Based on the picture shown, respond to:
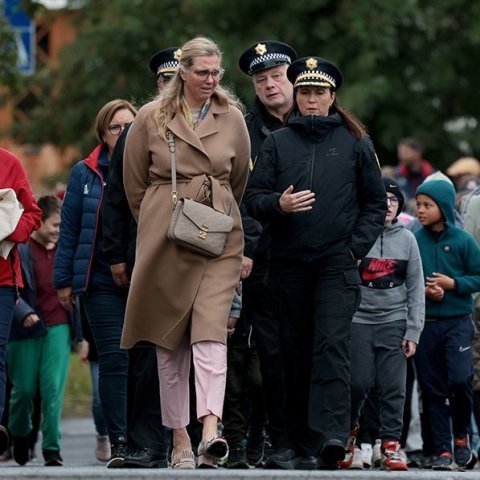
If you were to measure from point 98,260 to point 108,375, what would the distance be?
673 millimetres

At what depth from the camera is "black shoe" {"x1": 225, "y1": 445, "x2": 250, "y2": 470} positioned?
11.9 meters

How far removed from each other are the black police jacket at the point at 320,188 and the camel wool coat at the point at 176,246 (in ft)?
0.97

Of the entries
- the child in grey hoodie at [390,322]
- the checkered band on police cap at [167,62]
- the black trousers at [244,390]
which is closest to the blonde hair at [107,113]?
the checkered band on police cap at [167,62]

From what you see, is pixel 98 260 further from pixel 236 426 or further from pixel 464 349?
pixel 464 349

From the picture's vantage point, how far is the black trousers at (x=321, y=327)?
35.9ft

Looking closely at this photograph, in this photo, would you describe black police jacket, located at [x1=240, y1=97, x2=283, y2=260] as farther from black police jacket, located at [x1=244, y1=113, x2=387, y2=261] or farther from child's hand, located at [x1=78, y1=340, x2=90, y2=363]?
child's hand, located at [x1=78, y1=340, x2=90, y2=363]

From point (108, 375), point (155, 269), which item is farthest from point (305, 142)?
point (108, 375)

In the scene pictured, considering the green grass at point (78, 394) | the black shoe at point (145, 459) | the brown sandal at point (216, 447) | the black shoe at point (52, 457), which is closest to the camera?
the brown sandal at point (216, 447)

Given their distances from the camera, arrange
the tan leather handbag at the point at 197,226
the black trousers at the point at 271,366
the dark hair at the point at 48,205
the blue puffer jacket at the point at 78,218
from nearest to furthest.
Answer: the tan leather handbag at the point at 197,226, the black trousers at the point at 271,366, the blue puffer jacket at the point at 78,218, the dark hair at the point at 48,205

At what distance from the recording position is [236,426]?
40.0ft

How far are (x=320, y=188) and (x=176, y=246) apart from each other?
2.84ft

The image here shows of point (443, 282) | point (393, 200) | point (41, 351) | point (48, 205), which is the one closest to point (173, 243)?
point (393, 200)

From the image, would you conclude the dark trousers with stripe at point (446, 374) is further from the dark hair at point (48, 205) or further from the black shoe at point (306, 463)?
the dark hair at point (48, 205)

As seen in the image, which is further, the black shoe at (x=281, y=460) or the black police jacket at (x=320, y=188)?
the black shoe at (x=281, y=460)
